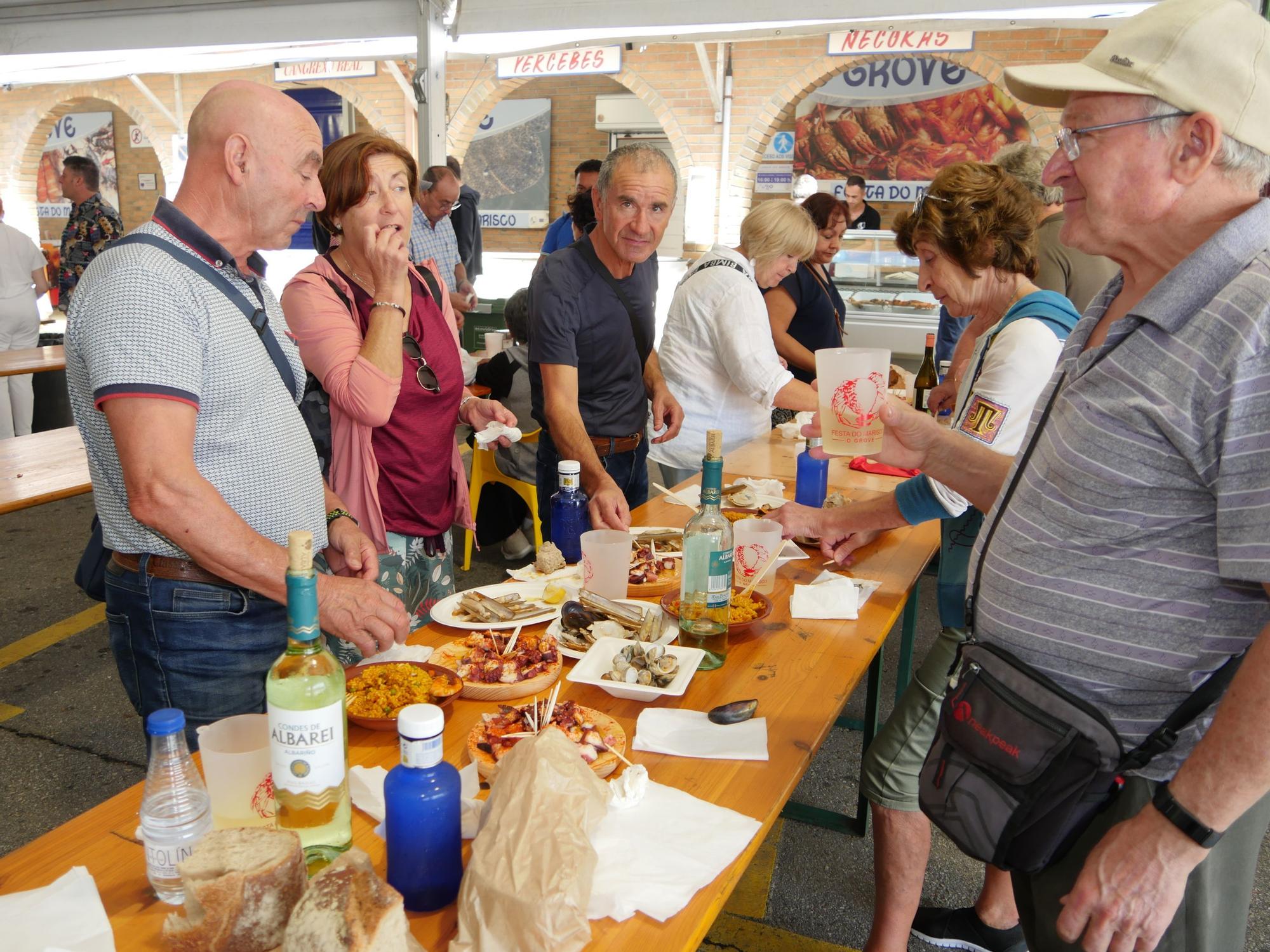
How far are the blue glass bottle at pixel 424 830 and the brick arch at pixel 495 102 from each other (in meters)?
10.0

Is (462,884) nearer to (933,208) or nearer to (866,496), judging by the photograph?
(933,208)

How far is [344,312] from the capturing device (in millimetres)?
2229

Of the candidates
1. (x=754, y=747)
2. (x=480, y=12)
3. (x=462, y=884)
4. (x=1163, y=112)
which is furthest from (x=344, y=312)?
(x=480, y=12)

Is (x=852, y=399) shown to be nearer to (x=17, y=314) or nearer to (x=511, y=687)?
(x=511, y=687)

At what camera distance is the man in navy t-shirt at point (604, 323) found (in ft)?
9.30

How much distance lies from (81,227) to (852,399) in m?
7.06

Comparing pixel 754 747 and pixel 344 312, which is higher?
pixel 344 312

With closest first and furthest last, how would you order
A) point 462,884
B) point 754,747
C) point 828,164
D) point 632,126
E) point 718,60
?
point 462,884, point 754,747, point 718,60, point 828,164, point 632,126

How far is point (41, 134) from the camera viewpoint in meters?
14.9

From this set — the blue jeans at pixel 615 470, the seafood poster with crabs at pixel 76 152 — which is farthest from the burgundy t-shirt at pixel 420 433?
the seafood poster with crabs at pixel 76 152

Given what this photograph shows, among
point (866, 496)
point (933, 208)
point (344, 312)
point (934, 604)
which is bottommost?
point (934, 604)

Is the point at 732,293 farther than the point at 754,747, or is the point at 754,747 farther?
the point at 732,293

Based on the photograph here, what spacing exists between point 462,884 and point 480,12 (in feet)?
15.7

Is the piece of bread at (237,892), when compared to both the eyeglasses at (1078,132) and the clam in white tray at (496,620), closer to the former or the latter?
the clam in white tray at (496,620)
